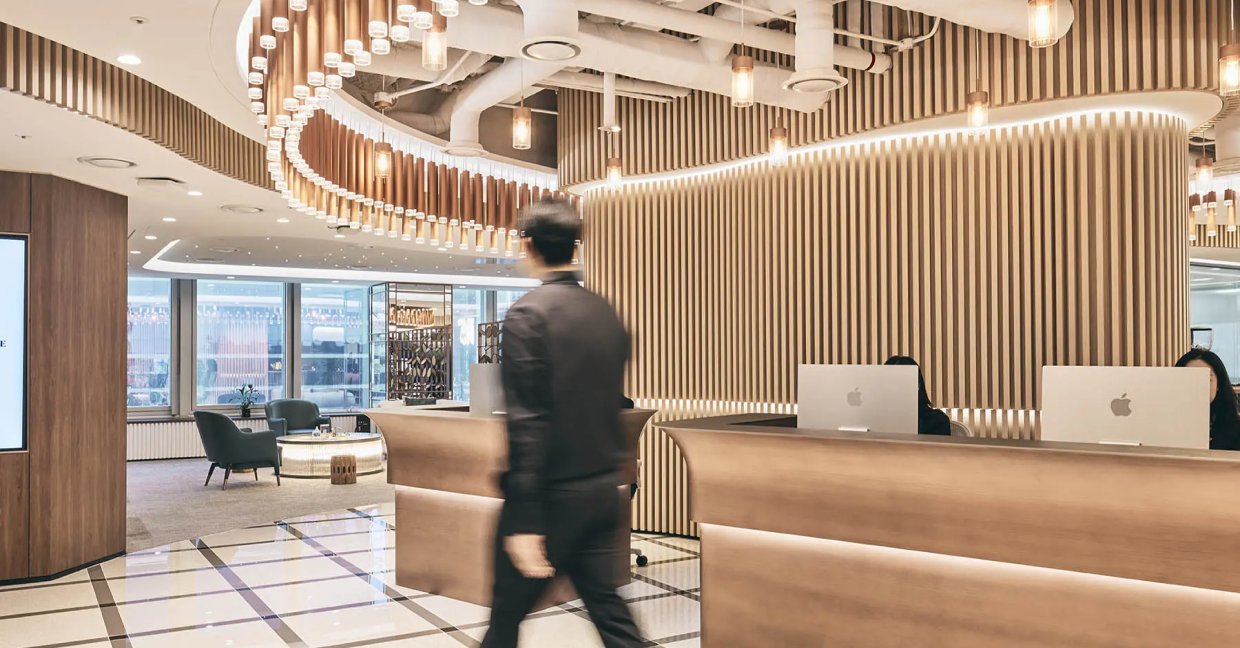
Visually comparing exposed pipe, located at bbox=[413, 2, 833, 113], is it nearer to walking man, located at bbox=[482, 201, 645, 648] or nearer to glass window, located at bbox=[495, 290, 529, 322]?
walking man, located at bbox=[482, 201, 645, 648]

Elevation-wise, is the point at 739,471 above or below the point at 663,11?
below

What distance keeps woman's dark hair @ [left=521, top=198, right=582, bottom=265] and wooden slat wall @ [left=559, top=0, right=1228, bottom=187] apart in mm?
3997

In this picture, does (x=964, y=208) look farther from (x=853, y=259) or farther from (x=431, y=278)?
(x=431, y=278)

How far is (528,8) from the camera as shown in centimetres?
412

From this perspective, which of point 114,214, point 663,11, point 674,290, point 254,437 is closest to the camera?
point 663,11

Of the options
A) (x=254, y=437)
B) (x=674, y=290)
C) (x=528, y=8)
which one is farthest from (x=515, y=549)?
(x=254, y=437)

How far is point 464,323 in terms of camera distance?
725 inches

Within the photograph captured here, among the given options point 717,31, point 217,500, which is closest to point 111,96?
point 717,31

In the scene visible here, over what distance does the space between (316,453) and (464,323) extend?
6.87 metres

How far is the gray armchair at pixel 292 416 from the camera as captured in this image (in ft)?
46.8

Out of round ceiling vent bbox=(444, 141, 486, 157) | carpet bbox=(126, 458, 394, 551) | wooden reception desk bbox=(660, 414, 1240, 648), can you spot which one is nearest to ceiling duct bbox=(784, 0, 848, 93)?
wooden reception desk bbox=(660, 414, 1240, 648)

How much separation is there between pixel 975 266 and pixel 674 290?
8.27 feet

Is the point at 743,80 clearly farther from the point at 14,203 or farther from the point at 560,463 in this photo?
the point at 14,203

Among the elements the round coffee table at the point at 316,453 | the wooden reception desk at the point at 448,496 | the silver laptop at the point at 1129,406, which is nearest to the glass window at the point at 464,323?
the round coffee table at the point at 316,453
